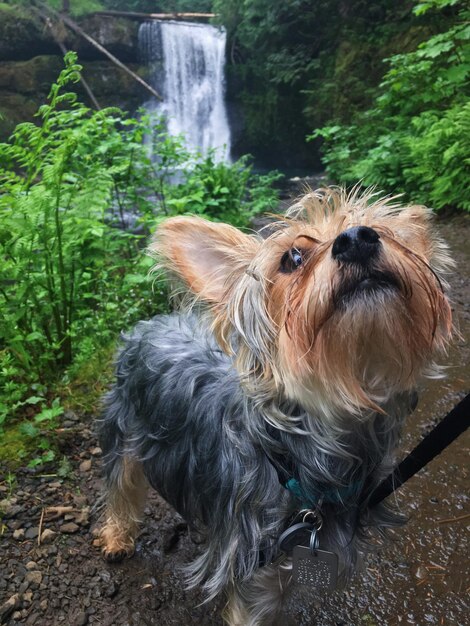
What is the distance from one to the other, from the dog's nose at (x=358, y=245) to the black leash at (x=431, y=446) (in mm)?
539

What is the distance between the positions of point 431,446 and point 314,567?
639 mm

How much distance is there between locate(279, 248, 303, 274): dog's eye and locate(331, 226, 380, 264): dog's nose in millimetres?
233

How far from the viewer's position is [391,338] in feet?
4.89

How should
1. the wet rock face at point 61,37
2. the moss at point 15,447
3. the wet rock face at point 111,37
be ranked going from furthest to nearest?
the wet rock face at point 111,37 < the wet rock face at point 61,37 < the moss at point 15,447

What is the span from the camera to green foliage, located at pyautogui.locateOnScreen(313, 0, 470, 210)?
7.35 metres

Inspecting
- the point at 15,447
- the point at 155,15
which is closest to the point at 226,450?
the point at 15,447

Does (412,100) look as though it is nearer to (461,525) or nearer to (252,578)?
(461,525)

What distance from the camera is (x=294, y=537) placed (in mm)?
1820

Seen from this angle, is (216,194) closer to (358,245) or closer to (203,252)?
(203,252)

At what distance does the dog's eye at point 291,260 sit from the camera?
1.68 meters

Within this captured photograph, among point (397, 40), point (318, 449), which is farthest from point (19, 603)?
point (397, 40)

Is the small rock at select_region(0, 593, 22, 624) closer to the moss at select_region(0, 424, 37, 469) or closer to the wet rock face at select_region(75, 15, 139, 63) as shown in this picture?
the moss at select_region(0, 424, 37, 469)

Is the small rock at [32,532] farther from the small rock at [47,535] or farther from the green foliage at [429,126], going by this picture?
the green foliage at [429,126]

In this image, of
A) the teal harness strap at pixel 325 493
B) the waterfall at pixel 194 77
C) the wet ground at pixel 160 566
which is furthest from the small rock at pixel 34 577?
the waterfall at pixel 194 77
